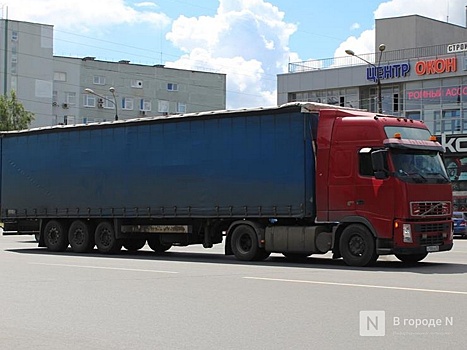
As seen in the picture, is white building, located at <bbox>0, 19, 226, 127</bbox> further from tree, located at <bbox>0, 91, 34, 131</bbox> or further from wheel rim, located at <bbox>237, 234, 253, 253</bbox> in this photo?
wheel rim, located at <bbox>237, 234, 253, 253</bbox>

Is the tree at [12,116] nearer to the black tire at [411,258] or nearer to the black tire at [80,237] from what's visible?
the black tire at [80,237]

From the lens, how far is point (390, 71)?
56406 millimetres

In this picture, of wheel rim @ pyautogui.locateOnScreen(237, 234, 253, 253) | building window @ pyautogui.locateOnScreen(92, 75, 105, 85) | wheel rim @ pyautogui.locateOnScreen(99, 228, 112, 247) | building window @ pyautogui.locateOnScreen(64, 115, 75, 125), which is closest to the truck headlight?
wheel rim @ pyautogui.locateOnScreen(237, 234, 253, 253)

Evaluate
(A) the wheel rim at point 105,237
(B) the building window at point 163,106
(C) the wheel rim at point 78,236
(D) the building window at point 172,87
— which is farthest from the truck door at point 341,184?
(D) the building window at point 172,87

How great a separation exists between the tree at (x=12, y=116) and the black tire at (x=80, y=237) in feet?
140

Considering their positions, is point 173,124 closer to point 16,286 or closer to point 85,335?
point 16,286

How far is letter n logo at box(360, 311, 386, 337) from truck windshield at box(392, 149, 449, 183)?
8033 mm

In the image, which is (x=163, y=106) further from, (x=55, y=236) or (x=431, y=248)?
(x=431, y=248)

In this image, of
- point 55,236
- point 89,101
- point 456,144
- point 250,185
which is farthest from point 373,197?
point 89,101

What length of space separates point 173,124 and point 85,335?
44.2 ft

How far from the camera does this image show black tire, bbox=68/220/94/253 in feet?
82.6

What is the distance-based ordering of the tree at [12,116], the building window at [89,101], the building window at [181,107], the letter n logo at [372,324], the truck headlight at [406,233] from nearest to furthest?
the letter n logo at [372,324] → the truck headlight at [406,233] → the tree at [12,116] → the building window at [89,101] → the building window at [181,107]

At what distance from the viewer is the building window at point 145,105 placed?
97188 mm

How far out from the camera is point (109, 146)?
24594mm
